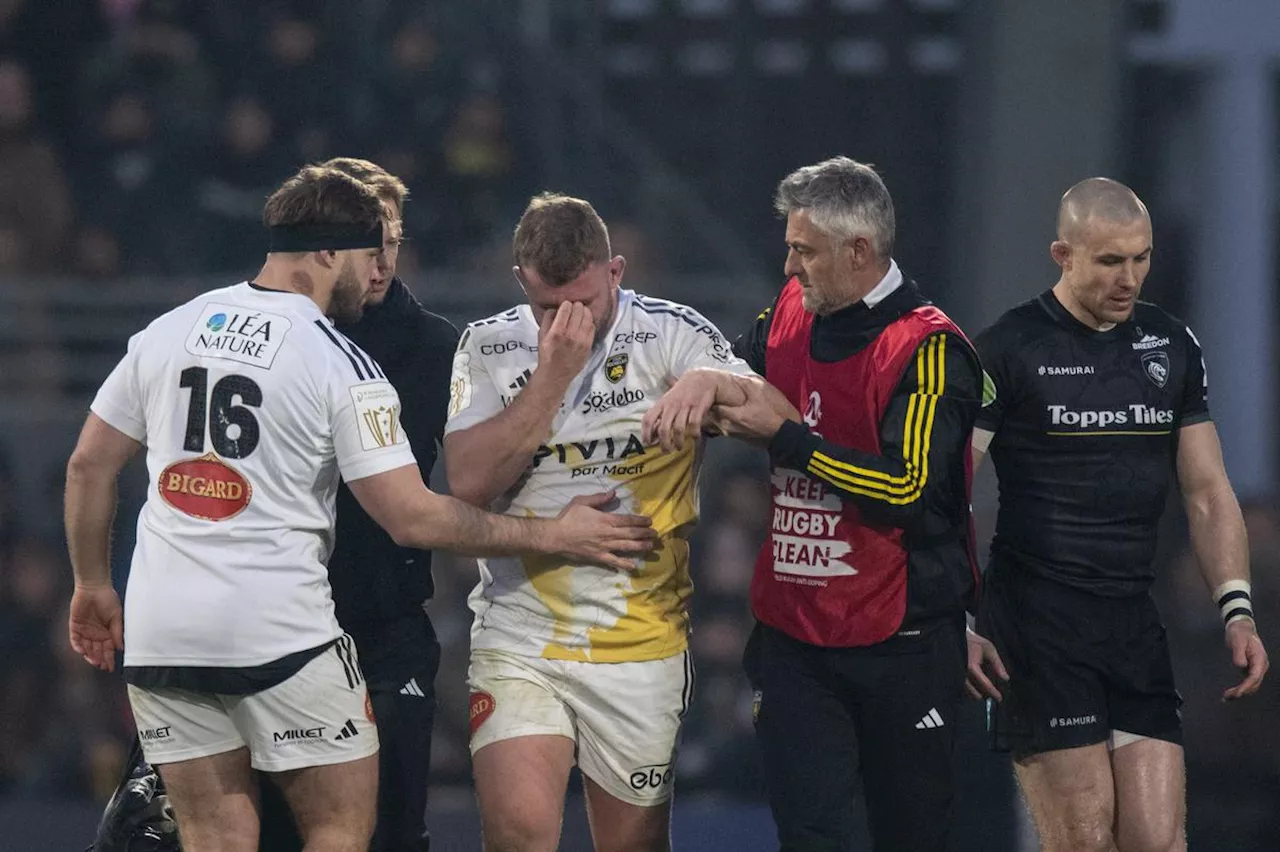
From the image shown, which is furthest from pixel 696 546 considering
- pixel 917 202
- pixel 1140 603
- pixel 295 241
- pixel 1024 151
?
pixel 295 241

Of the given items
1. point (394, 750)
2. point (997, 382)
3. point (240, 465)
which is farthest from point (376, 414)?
point (997, 382)

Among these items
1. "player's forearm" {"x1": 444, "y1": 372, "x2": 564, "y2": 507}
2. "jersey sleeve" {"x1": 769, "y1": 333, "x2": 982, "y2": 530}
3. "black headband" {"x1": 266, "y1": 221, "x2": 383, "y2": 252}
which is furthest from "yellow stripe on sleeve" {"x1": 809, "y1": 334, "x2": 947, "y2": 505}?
"black headband" {"x1": 266, "y1": 221, "x2": 383, "y2": 252}

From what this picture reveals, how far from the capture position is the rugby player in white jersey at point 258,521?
3.45 metres

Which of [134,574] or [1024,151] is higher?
[1024,151]

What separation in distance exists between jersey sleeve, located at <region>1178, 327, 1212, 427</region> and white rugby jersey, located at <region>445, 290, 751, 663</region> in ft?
3.57

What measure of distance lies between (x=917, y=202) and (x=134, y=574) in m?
6.49

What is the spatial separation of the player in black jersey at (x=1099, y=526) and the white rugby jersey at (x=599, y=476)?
74 centimetres

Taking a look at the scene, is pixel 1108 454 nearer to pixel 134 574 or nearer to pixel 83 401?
pixel 134 574

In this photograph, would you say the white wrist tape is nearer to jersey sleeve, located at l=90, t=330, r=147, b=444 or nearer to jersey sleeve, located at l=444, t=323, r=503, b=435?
jersey sleeve, located at l=444, t=323, r=503, b=435

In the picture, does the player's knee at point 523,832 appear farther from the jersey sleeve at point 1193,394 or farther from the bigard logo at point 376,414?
the jersey sleeve at point 1193,394

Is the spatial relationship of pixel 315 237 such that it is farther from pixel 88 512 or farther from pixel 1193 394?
pixel 1193 394

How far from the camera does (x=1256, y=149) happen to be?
8711mm

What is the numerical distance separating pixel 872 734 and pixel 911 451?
645 millimetres

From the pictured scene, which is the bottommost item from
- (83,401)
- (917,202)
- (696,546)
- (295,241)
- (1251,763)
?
(1251,763)
